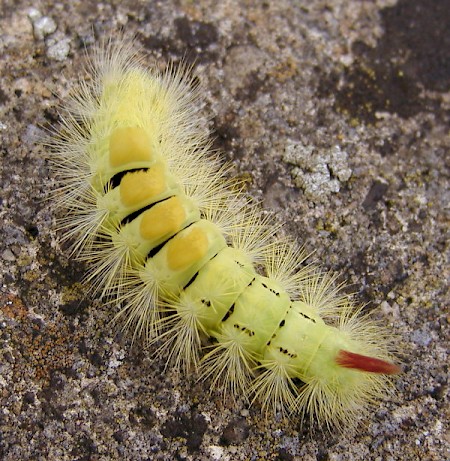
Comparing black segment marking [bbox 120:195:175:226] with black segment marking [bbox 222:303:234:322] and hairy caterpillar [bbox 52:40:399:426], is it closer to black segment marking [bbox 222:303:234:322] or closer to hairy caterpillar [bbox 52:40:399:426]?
hairy caterpillar [bbox 52:40:399:426]

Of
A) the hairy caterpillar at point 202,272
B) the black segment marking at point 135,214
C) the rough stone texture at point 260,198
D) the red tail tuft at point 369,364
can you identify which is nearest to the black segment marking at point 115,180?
the hairy caterpillar at point 202,272

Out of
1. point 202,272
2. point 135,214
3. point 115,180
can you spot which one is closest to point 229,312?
point 202,272

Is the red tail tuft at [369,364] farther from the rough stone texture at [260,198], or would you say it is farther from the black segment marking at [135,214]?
the black segment marking at [135,214]

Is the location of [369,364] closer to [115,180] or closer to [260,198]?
[260,198]

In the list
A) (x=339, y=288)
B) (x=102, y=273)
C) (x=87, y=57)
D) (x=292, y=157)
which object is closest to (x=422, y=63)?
(x=292, y=157)

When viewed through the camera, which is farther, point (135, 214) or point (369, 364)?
point (135, 214)

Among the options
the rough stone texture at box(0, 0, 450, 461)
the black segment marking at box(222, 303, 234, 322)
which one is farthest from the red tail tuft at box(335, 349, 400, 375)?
the black segment marking at box(222, 303, 234, 322)

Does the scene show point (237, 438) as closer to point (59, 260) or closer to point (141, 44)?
point (59, 260)

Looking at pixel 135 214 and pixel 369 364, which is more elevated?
pixel 369 364
